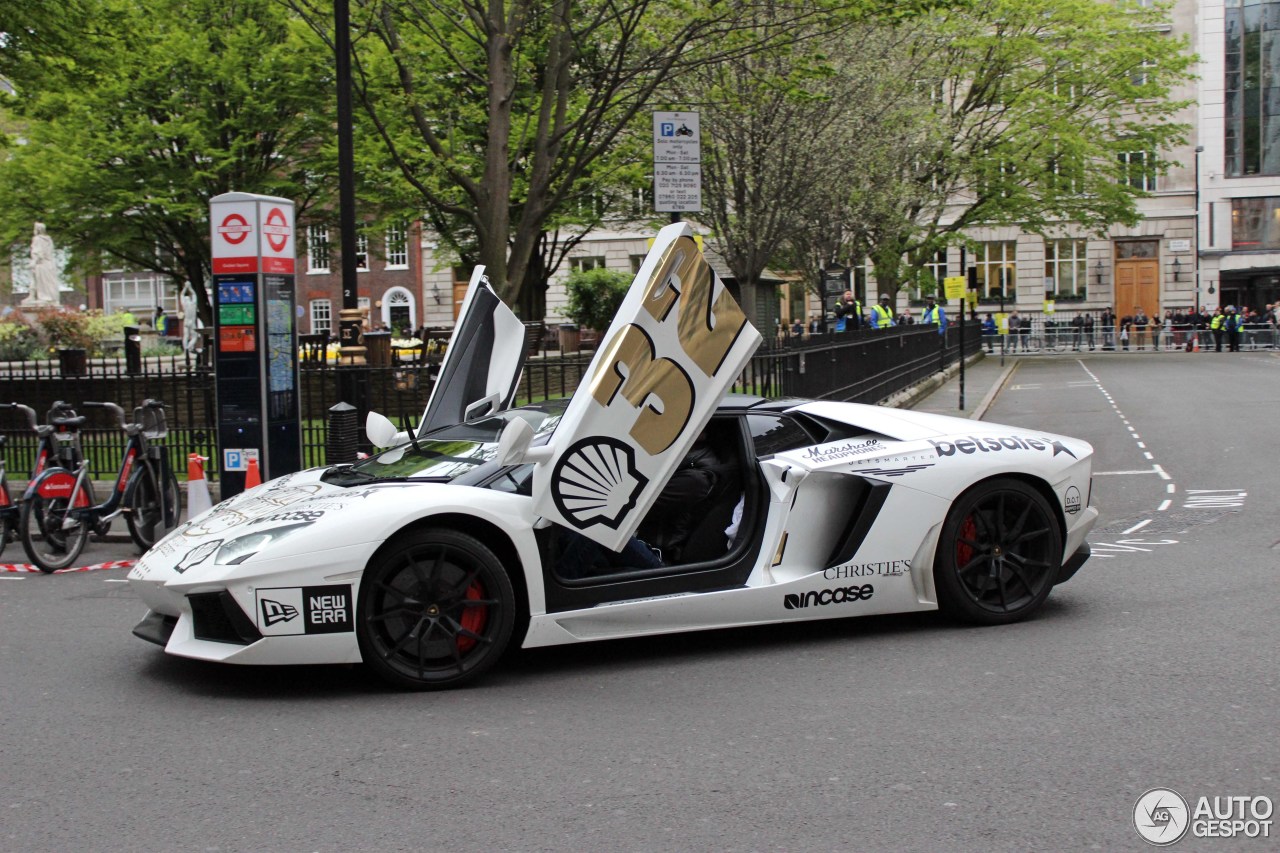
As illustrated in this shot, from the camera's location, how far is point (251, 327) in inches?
431

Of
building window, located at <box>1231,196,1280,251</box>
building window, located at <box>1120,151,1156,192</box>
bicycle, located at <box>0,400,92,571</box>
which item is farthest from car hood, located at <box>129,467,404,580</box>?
building window, located at <box>1231,196,1280,251</box>

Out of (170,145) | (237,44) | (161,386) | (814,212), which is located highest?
(237,44)

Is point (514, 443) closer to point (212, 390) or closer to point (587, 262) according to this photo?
→ point (212, 390)

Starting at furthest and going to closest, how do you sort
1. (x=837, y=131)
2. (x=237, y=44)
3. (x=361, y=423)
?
(x=237, y=44) < (x=837, y=131) < (x=361, y=423)

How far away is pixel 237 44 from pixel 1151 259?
145 ft

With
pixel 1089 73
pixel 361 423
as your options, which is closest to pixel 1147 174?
pixel 1089 73

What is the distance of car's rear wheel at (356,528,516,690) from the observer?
5656 mm

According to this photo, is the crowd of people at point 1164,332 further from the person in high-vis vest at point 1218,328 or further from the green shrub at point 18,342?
the green shrub at point 18,342

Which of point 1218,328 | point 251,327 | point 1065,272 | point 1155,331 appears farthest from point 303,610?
point 1065,272

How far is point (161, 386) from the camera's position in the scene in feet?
43.7

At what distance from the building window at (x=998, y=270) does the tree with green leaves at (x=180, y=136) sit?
36.5 metres

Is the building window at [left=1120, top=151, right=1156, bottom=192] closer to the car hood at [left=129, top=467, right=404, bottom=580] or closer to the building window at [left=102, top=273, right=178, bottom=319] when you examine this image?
the car hood at [left=129, top=467, right=404, bottom=580]

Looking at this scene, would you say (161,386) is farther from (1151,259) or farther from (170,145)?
(1151,259)

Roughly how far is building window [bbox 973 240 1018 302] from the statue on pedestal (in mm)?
41134
